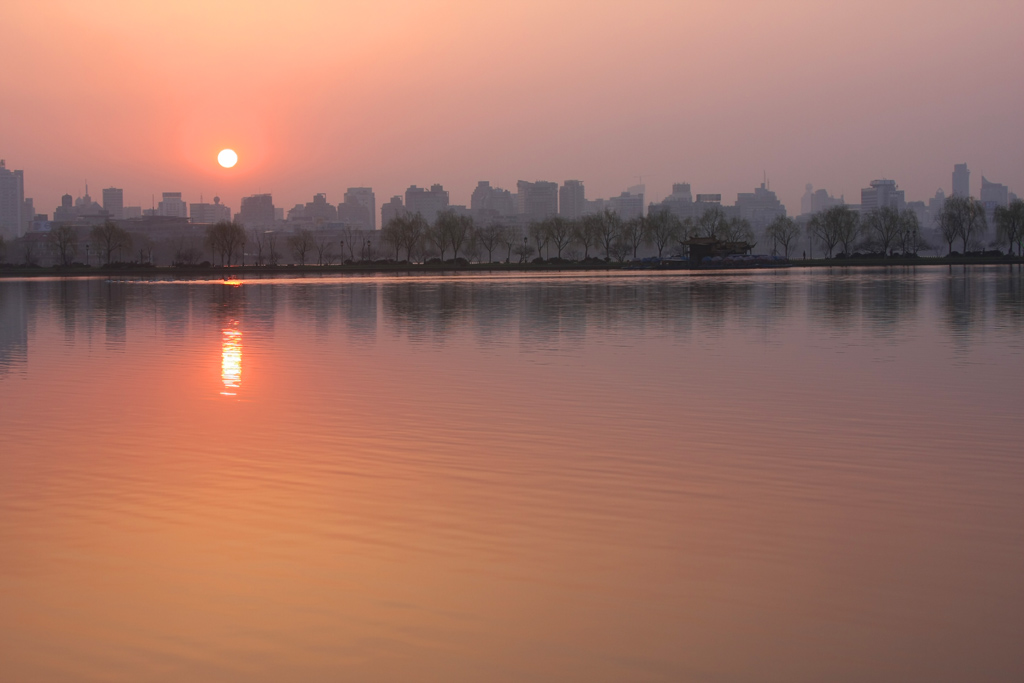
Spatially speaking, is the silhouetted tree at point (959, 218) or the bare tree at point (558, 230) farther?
the bare tree at point (558, 230)

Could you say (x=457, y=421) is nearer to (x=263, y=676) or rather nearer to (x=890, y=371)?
(x=263, y=676)

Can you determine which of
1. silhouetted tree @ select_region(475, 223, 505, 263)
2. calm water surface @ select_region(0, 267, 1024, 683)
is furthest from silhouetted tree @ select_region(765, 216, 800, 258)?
calm water surface @ select_region(0, 267, 1024, 683)

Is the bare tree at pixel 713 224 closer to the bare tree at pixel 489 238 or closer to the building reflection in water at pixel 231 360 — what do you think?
the bare tree at pixel 489 238

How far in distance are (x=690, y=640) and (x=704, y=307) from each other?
93.8 feet

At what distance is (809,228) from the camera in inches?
5477

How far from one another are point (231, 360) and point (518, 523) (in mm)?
12887

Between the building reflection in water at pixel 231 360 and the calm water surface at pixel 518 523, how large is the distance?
21cm

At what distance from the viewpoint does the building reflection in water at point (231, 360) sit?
15.0 metres

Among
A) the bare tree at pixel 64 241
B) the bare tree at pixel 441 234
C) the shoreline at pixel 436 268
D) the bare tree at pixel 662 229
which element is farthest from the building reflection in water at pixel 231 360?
the bare tree at pixel 64 241

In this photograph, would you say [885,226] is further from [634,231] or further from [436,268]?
[436,268]

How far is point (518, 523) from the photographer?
23.5ft

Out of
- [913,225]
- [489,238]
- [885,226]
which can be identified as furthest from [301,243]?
[913,225]

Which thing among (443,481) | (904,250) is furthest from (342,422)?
(904,250)

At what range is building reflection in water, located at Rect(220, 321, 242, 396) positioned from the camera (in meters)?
15.0
